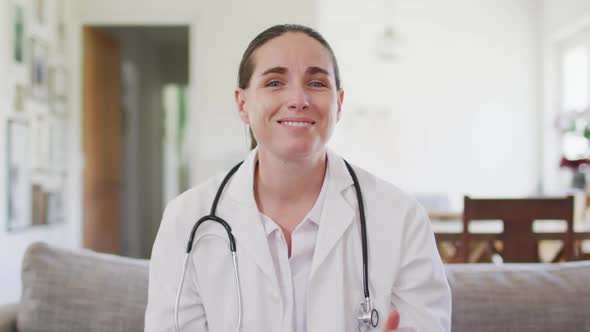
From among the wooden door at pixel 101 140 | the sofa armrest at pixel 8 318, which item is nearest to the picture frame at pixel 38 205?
the wooden door at pixel 101 140

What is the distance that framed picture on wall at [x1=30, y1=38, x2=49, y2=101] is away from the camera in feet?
12.0

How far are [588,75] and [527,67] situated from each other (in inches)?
40.3

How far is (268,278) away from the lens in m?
1.20

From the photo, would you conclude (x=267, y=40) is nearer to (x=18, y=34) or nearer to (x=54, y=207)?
(x=18, y=34)

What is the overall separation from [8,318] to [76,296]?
7.5 inches

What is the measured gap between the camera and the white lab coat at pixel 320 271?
3.83 feet

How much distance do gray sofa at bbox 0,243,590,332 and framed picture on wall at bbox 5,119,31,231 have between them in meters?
2.16

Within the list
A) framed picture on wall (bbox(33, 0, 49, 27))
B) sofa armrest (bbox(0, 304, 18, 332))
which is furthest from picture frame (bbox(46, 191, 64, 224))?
sofa armrest (bbox(0, 304, 18, 332))

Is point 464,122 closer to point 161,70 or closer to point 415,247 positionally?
point 161,70

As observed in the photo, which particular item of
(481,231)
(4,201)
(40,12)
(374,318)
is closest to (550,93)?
(481,231)

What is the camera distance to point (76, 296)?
1.36 m

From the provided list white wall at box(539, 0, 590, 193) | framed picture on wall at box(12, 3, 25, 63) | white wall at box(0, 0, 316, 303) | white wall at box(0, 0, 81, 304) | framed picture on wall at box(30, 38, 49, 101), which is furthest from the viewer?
white wall at box(539, 0, 590, 193)

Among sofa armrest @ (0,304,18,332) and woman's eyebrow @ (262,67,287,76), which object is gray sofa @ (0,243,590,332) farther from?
woman's eyebrow @ (262,67,287,76)

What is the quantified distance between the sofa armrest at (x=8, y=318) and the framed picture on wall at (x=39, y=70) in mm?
2522
